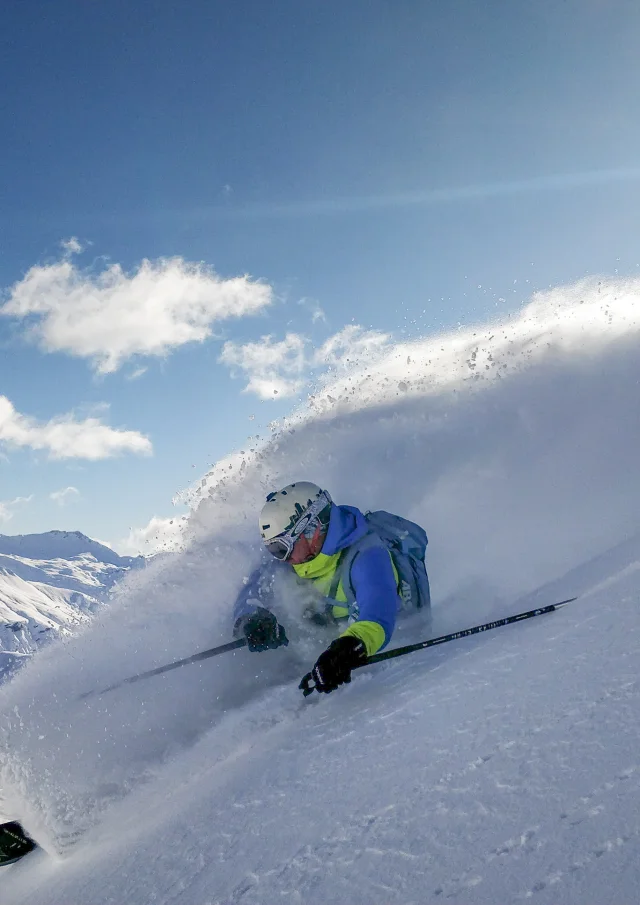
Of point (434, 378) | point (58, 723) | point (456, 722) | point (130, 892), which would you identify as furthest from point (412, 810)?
point (434, 378)

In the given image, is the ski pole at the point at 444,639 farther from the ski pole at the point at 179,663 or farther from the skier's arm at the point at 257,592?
the skier's arm at the point at 257,592

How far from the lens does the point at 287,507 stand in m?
5.27

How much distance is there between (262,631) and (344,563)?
1.14 meters

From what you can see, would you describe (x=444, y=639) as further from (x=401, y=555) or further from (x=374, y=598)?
(x=401, y=555)

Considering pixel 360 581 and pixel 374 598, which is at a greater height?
pixel 360 581

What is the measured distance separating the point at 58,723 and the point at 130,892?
127 inches

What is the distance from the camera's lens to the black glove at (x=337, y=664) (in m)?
3.91

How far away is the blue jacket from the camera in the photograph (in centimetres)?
441

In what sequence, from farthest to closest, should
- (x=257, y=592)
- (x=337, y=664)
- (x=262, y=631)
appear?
(x=257, y=592) → (x=262, y=631) → (x=337, y=664)

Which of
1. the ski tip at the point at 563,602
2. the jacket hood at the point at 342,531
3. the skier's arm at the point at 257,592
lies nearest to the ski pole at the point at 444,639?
the ski tip at the point at 563,602

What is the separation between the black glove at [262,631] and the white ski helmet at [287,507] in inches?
34.1

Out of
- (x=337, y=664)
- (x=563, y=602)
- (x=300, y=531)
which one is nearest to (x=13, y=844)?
(x=337, y=664)

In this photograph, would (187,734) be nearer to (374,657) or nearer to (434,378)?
(374,657)

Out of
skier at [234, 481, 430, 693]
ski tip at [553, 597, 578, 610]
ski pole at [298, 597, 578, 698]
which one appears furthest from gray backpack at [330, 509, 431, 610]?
ski tip at [553, 597, 578, 610]
